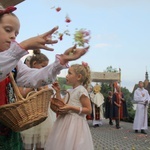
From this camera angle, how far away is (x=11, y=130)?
5.57ft

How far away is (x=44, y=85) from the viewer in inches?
74.6

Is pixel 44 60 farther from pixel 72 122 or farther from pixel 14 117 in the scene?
pixel 14 117

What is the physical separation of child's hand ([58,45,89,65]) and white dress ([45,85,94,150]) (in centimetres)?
172

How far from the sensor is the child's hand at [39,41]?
146cm

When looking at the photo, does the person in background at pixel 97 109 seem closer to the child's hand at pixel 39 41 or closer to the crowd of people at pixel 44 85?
the crowd of people at pixel 44 85

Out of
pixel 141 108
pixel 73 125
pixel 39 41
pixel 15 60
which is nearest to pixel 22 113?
pixel 15 60

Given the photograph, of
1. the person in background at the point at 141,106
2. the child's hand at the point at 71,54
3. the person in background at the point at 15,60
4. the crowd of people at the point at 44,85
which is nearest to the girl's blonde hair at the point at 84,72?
the crowd of people at the point at 44,85

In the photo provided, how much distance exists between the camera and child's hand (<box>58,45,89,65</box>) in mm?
1594

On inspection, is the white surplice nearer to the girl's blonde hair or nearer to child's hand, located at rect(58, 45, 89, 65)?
the girl's blonde hair

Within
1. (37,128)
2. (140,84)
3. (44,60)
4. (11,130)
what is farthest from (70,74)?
(140,84)

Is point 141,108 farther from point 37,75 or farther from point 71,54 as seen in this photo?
point 71,54

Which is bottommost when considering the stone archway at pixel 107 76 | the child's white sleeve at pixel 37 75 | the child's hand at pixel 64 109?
the child's hand at pixel 64 109

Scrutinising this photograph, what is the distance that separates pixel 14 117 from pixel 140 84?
372 inches

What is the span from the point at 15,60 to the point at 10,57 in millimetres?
31
